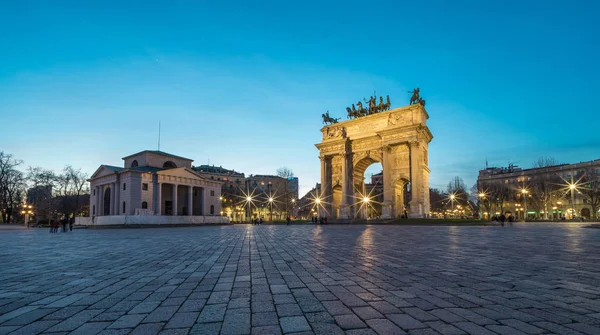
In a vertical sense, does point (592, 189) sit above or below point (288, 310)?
above

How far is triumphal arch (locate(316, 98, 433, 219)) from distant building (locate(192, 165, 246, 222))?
128 ft

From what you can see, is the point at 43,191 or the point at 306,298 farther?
the point at 43,191

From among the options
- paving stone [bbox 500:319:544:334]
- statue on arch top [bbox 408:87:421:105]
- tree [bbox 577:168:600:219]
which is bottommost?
paving stone [bbox 500:319:544:334]

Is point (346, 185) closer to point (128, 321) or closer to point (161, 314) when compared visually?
point (161, 314)

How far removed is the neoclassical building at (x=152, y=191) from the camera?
48.9 m

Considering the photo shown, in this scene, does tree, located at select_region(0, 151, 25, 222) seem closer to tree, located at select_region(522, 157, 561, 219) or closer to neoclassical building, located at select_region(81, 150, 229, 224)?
neoclassical building, located at select_region(81, 150, 229, 224)

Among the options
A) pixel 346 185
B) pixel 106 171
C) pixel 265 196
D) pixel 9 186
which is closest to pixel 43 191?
pixel 9 186

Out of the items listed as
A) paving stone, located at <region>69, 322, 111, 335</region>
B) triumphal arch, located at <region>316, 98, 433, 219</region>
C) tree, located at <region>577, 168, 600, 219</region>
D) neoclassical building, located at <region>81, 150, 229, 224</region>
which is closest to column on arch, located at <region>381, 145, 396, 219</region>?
triumphal arch, located at <region>316, 98, 433, 219</region>

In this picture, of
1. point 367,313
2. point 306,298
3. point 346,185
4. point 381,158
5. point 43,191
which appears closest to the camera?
point 367,313

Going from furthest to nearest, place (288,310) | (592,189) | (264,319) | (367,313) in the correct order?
(592,189), (288,310), (367,313), (264,319)

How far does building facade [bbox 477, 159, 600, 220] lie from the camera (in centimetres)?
6238

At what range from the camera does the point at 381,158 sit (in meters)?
45.2

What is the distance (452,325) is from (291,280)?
109 inches

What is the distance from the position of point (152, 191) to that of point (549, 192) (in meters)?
70.7
